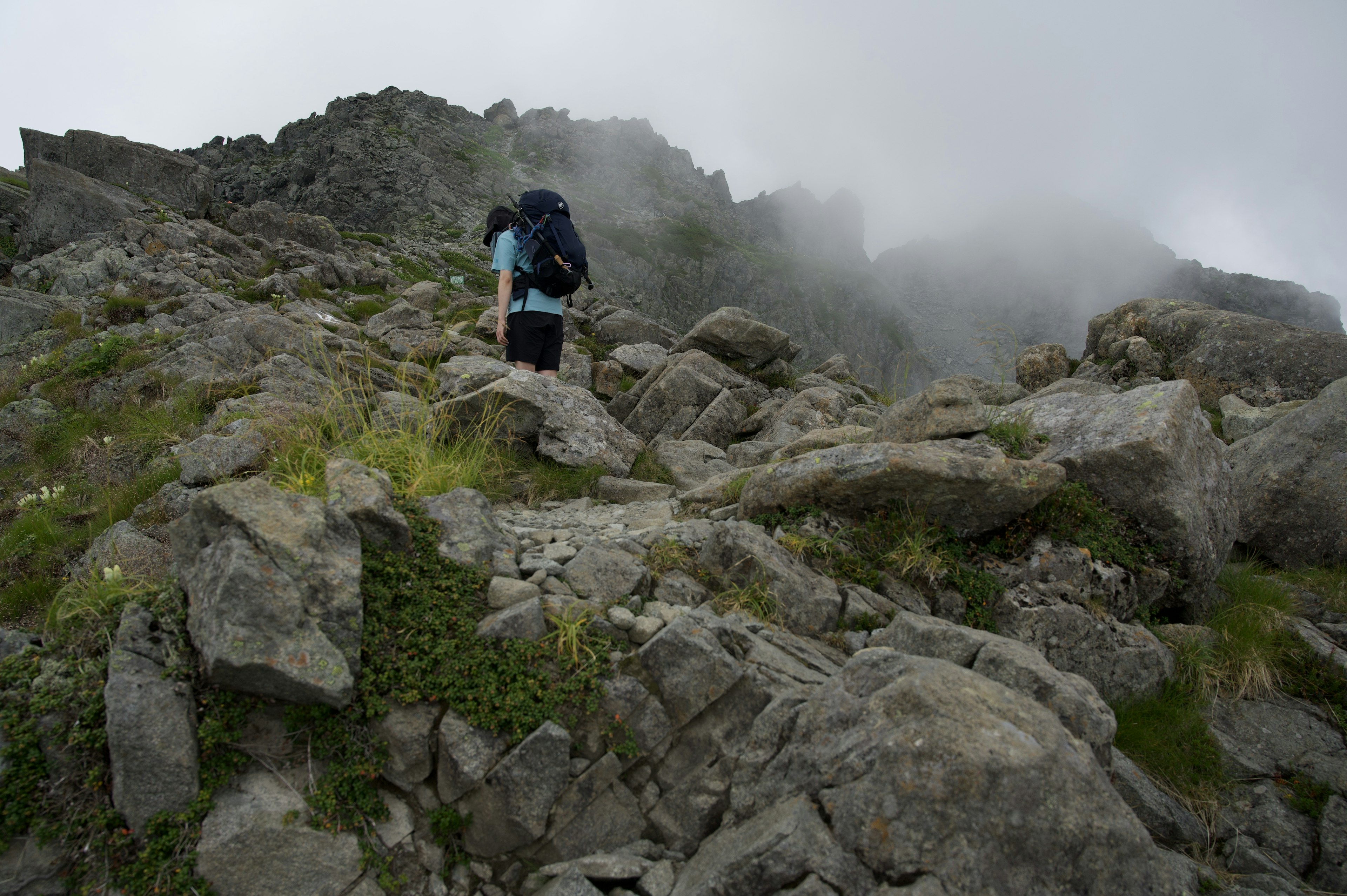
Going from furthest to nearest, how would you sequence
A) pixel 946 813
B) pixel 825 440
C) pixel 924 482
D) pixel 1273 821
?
pixel 825 440, pixel 924 482, pixel 1273 821, pixel 946 813

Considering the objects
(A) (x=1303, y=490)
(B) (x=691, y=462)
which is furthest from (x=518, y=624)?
(A) (x=1303, y=490)

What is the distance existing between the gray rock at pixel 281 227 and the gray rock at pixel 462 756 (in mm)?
29472

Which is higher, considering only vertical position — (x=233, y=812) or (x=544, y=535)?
(x=544, y=535)

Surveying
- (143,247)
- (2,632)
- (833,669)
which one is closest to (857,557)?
(833,669)

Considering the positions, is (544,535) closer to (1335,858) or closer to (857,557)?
(857,557)

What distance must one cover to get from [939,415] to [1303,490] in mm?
5990

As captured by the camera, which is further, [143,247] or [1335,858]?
[143,247]

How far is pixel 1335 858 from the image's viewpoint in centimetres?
507

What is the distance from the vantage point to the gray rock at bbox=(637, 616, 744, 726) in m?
4.54

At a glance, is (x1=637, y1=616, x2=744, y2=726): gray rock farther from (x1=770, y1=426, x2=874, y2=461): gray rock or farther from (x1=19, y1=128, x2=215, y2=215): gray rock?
(x1=19, y1=128, x2=215, y2=215): gray rock

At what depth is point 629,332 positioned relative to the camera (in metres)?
21.8

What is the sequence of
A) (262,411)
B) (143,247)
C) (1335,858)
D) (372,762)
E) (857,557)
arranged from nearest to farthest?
(372,762) → (1335,858) → (857,557) → (262,411) → (143,247)

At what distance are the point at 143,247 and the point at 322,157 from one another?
6418 centimetres

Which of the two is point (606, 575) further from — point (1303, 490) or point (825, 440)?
point (1303, 490)
